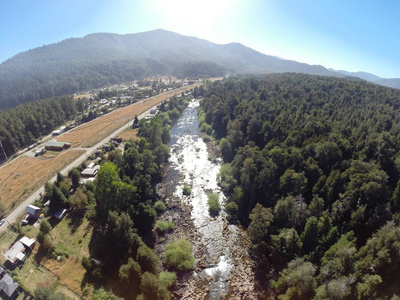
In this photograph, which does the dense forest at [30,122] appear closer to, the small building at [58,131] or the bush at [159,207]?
the small building at [58,131]

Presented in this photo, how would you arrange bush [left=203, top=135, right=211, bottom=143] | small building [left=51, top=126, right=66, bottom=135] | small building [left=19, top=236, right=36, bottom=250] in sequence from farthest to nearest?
small building [left=51, top=126, right=66, bottom=135] < bush [left=203, top=135, right=211, bottom=143] < small building [left=19, top=236, right=36, bottom=250]

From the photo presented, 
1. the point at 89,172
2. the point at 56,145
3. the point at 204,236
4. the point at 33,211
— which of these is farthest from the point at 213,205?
the point at 56,145

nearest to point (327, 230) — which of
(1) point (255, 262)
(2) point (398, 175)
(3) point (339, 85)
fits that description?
(1) point (255, 262)

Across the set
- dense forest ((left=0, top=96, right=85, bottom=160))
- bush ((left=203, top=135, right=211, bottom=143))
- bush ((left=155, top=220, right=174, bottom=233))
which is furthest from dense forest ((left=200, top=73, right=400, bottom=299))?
dense forest ((left=0, top=96, right=85, bottom=160))

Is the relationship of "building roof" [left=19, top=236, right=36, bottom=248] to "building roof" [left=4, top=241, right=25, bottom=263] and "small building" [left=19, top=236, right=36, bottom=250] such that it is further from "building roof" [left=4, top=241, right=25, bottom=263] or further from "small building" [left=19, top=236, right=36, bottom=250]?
"building roof" [left=4, top=241, right=25, bottom=263]

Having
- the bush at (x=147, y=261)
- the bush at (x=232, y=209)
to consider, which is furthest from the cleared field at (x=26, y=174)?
the bush at (x=232, y=209)

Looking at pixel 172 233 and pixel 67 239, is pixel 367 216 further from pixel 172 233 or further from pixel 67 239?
pixel 67 239
